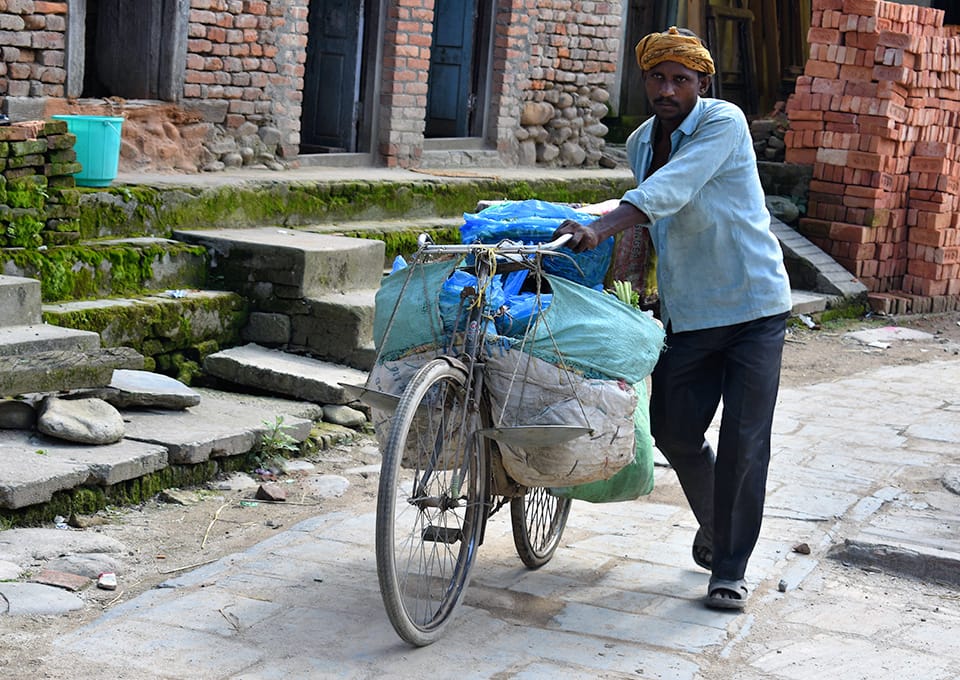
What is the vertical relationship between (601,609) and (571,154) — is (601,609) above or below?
below

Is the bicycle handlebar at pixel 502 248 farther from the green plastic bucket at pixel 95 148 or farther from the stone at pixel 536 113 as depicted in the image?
the stone at pixel 536 113

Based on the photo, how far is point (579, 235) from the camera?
156 inches

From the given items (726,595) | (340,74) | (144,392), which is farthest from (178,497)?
(340,74)

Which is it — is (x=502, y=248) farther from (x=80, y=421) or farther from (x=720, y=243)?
(x=80, y=421)

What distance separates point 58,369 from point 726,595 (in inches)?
116

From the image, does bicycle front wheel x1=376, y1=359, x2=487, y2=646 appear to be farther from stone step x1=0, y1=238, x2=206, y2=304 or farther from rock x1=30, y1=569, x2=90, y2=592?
stone step x1=0, y1=238, x2=206, y2=304

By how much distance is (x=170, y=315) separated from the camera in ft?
22.5

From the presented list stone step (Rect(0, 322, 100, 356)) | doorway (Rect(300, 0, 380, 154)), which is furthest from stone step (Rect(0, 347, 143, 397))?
doorway (Rect(300, 0, 380, 154))

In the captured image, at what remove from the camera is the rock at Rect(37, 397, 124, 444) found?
5379 mm

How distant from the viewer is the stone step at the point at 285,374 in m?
6.79

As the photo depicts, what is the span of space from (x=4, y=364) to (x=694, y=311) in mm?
2839

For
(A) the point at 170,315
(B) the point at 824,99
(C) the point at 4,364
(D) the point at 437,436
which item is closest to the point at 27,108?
(A) the point at 170,315

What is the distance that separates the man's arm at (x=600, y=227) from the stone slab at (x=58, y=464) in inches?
87.1

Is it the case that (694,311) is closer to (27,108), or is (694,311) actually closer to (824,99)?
(27,108)
